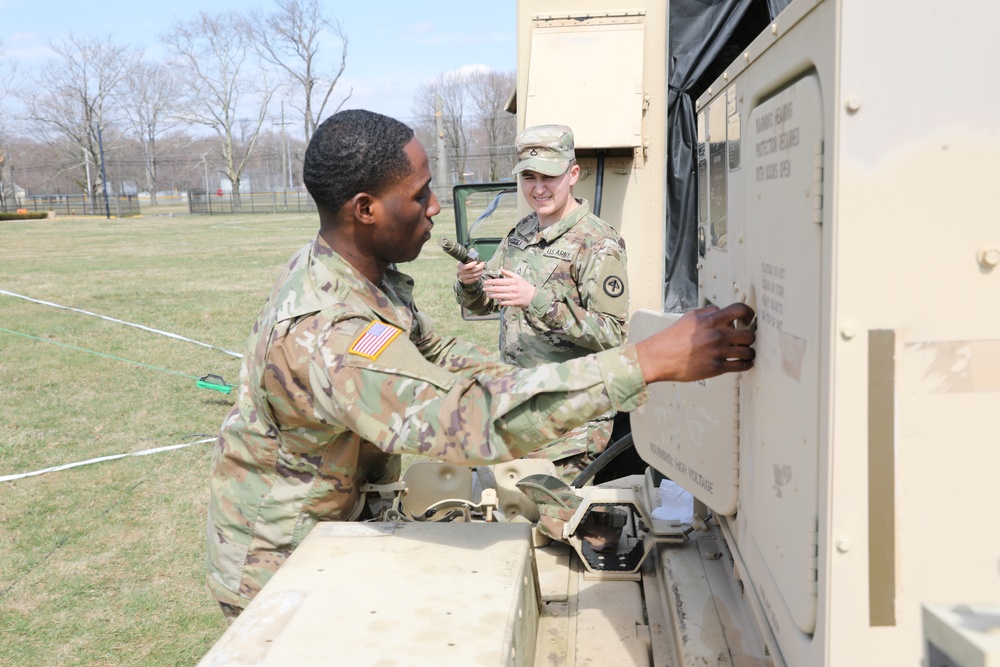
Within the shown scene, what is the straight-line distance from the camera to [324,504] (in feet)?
7.18

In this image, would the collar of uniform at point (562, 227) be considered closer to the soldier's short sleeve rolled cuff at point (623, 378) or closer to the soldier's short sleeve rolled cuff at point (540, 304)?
the soldier's short sleeve rolled cuff at point (540, 304)

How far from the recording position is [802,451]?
1391mm

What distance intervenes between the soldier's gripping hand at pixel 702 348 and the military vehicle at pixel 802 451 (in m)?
0.04

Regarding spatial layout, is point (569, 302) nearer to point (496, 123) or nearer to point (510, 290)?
point (510, 290)

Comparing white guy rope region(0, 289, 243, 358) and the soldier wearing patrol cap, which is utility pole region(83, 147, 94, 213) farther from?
the soldier wearing patrol cap

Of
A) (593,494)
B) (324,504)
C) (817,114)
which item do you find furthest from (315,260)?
(817,114)

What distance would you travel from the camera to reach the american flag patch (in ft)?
6.05

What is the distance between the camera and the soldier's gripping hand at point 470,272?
357cm

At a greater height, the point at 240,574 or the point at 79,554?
the point at 240,574

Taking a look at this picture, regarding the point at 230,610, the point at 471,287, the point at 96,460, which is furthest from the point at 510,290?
the point at 96,460

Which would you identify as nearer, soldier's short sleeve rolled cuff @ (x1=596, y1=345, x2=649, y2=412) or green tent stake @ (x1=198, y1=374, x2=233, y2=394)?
soldier's short sleeve rolled cuff @ (x1=596, y1=345, x2=649, y2=412)

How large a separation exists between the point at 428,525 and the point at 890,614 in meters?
1.06

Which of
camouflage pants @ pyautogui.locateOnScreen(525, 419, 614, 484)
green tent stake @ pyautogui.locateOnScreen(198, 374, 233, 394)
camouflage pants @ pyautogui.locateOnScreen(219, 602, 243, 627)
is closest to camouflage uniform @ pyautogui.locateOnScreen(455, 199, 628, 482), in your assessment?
camouflage pants @ pyautogui.locateOnScreen(525, 419, 614, 484)

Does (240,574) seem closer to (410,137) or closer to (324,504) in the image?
(324,504)
